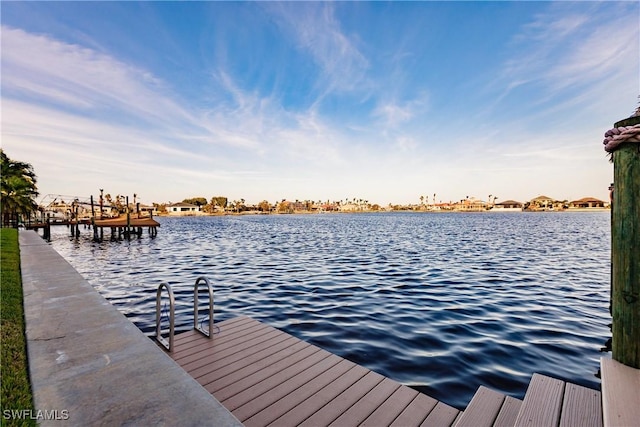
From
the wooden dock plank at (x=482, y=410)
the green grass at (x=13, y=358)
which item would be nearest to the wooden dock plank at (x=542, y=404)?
the wooden dock plank at (x=482, y=410)

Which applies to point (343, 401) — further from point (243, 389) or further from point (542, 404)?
point (542, 404)

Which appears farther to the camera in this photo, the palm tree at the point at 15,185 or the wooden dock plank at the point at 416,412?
the palm tree at the point at 15,185

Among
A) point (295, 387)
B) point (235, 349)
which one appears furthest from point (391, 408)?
point (235, 349)

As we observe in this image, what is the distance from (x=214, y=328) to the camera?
664 centimetres

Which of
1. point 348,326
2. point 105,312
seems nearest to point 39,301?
point 105,312

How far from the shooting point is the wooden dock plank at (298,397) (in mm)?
3534

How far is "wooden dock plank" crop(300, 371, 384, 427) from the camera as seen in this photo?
3484mm

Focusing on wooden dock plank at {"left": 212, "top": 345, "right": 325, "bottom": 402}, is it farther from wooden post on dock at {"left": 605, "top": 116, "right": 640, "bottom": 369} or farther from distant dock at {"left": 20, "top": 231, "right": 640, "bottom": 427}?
wooden post on dock at {"left": 605, "top": 116, "right": 640, "bottom": 369}

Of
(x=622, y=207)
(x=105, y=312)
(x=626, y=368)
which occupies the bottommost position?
(x=105, y=312)

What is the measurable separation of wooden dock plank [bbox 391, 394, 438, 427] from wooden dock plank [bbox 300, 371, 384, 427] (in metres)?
0.58

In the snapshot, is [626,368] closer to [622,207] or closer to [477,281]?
[622,207]

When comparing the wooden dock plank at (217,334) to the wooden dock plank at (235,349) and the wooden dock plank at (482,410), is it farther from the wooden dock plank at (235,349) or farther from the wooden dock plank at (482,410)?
the wooden dock plank at (482,410)

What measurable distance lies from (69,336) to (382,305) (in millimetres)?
8320

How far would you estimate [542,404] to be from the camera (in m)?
3.03
